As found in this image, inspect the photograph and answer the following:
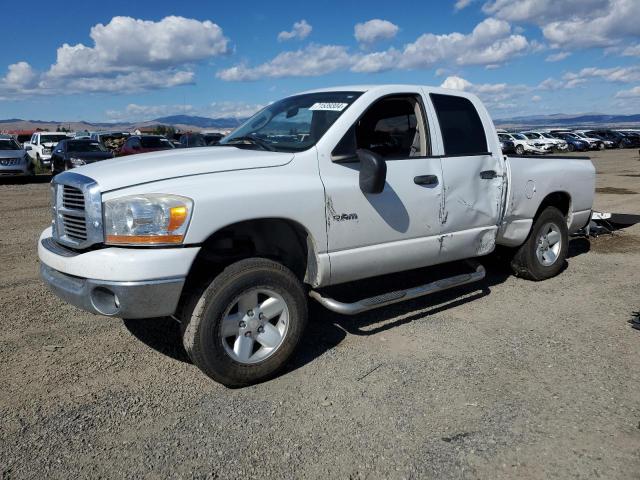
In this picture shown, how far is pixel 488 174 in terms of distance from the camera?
16.8 feet

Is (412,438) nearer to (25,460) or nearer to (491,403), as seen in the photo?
(491,403)

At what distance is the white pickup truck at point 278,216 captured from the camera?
3342 mm

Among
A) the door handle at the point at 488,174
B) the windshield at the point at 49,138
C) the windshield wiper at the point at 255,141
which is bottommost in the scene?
the windshield at the point at 49,138

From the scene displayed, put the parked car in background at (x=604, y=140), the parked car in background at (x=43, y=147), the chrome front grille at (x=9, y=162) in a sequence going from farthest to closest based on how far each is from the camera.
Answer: the parked car in background at (x=604, y=140)
the parked car in background at (x=43, y=147)
the chrome front grille at (x=9, y=162)

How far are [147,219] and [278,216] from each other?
2.80 ft

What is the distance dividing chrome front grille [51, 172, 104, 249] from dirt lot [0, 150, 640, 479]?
99cm

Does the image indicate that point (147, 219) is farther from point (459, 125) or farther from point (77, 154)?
point (77, 154)

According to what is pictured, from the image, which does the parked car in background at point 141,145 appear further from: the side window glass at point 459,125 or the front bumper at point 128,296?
the front bumper at point 128,296

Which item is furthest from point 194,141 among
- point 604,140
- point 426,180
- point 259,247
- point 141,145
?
point 604,140

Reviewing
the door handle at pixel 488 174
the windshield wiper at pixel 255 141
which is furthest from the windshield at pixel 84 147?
the door handle at pixel 488 174

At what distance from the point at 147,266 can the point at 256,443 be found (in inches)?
46.7

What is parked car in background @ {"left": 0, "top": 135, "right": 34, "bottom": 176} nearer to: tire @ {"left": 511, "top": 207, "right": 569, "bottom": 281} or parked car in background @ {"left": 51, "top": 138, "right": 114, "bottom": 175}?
parked car in background @ {"left": 51, "top": 138, "right": 114, "bottom": 175}

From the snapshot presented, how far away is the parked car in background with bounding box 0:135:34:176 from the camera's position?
60.5 ft

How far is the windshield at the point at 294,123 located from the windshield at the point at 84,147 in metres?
16.9
